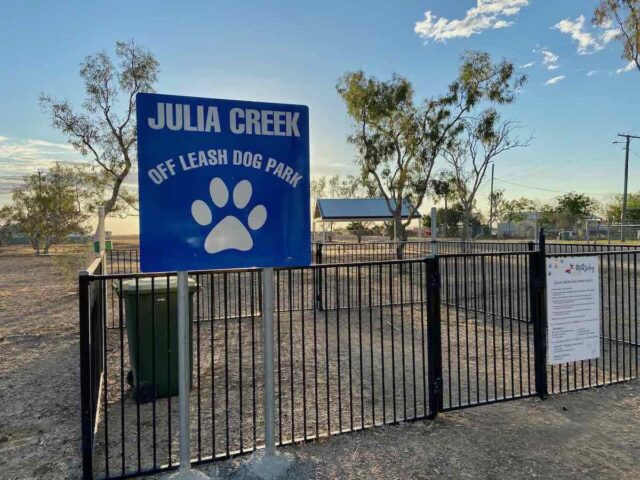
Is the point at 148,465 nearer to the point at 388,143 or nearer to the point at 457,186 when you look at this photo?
the point at 388,143

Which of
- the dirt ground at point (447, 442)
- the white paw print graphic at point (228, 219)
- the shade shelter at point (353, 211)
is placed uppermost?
the shade shelter at point (353, 211)

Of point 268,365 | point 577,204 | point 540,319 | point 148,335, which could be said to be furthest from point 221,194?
point 577,204

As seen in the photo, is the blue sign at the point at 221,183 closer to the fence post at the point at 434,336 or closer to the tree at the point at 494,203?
the fence post at the point at 434,336

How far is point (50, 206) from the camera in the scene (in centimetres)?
2933

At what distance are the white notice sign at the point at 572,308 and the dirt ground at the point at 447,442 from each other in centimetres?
47

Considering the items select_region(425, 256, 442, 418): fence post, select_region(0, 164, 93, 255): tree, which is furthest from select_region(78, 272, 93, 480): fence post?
select_region(0, 164, 93, 255): tree

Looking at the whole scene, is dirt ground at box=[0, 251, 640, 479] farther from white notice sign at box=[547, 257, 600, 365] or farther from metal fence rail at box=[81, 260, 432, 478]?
white notice sign at box=[547, 257, 600, 365]

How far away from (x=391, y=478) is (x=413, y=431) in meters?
0.76

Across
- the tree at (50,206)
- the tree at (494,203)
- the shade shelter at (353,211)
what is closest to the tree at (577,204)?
the tree at (494,203)

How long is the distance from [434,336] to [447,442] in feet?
2.74

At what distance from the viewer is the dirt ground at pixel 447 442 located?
10.0 feet

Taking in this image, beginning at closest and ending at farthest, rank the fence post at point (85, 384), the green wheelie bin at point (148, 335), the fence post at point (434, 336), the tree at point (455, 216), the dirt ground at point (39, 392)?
the fence post at point (85, 384)
the dirt ground at point (39, 392)
the fence post at point (434, 336)
the green wheelie bin at point (148, 335)
the tree at point (455, 216)

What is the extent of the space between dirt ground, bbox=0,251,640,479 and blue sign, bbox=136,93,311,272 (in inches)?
58.0

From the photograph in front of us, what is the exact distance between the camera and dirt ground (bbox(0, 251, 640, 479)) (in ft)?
10.0
